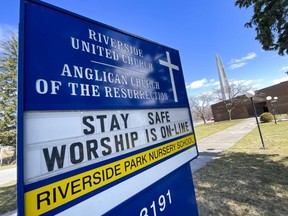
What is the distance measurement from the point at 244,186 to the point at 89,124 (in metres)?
4.63

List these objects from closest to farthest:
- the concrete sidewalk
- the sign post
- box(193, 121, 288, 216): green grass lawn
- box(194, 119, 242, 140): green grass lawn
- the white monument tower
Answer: the sign post
box(193, 121, 288, 216): green grass lawn
the concrete sidewalk
box(194, 119, 242, 140): green grass lawn
the white monument tower

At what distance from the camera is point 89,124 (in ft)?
4.14

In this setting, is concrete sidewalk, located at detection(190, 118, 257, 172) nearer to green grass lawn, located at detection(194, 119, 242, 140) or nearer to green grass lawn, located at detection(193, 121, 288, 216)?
green grass lawn, located at detection(193, 121, 288, 216)

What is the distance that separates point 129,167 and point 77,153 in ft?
1.55

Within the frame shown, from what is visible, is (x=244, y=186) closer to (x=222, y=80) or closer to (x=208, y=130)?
(x=208, y=130)

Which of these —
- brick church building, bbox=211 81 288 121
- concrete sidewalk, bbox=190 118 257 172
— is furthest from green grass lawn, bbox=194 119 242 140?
brick church building, bbox=211 81 288 121

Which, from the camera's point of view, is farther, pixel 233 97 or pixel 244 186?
pixel 233 97

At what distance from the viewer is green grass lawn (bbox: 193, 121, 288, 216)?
339 cm

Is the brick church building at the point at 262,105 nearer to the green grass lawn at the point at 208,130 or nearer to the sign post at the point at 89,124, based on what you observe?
the green grass lawn at the point at 208,130

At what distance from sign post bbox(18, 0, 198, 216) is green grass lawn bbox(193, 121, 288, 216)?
2001mm

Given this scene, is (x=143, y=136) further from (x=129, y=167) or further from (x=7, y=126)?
(x=7, y=126)

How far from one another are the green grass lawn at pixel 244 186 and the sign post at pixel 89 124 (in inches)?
78.8

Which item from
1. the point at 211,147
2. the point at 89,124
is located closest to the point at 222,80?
the point at 211,147

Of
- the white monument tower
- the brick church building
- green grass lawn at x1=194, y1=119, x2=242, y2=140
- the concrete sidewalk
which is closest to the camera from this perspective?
the concrete sidewalk
